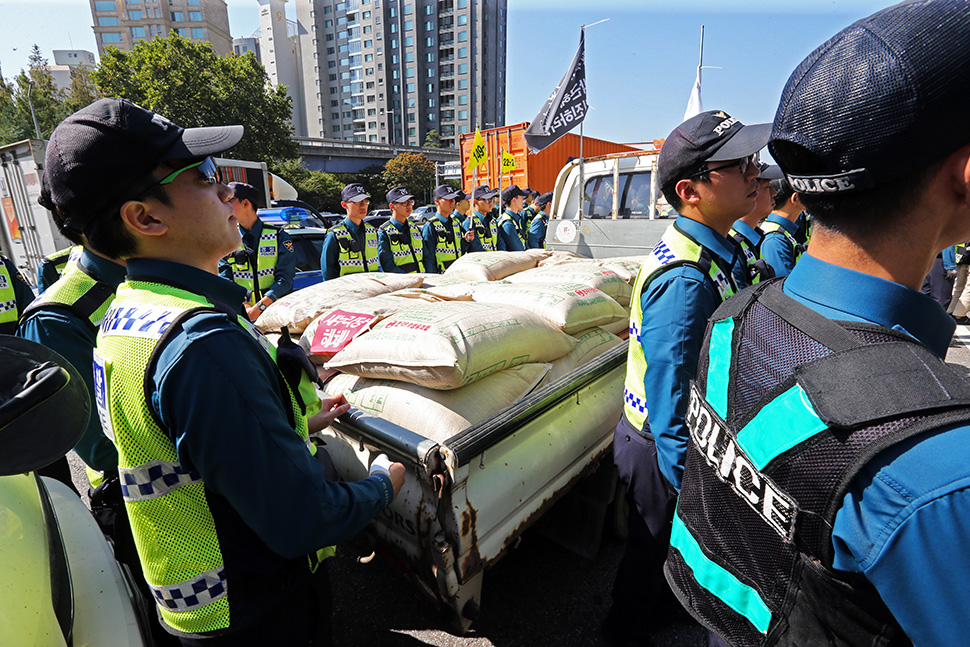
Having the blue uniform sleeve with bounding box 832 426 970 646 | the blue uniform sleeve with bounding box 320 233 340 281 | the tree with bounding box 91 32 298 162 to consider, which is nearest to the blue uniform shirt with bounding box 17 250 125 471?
the blue uniform sleeve with bounding box 832 426 970 646

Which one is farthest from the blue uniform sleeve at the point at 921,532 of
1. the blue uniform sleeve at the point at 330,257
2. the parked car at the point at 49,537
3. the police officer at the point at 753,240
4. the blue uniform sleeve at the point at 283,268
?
the blue uniform sleeve at the point at 330,257

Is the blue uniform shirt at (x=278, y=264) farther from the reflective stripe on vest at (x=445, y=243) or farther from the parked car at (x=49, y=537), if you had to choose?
the parked car at (x=49, y=537)

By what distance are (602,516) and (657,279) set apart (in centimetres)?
132

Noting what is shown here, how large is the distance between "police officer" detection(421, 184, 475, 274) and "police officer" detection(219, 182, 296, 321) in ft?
7.88

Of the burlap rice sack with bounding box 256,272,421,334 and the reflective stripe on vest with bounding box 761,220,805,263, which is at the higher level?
the reflective stripe on vest with bounding box 761,220,805,263

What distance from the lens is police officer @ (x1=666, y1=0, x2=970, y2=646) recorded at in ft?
1.91

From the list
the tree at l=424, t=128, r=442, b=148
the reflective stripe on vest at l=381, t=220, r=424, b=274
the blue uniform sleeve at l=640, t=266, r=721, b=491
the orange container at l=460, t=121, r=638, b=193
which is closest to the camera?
the blue uniform sleeve at l=640, t=266, r=721, b=491

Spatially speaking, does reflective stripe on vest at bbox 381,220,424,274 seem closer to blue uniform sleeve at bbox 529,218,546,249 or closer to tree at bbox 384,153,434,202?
blue uniform sleeve at bbox 529,218,546,249

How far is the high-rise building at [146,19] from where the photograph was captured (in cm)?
6888

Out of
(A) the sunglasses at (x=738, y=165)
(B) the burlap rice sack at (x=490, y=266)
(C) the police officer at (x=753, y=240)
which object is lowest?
(B) the burlap rice sack at (x=490, y=266)

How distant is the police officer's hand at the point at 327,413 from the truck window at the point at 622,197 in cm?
501

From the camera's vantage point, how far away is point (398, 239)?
607 cm

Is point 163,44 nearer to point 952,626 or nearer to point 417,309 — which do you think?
point 417,309

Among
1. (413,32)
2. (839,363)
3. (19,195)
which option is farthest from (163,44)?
(413,32)
